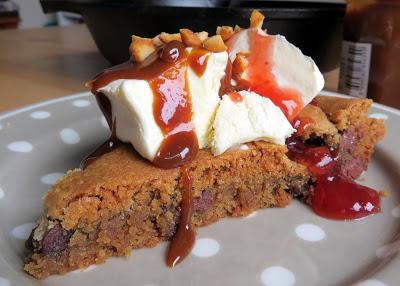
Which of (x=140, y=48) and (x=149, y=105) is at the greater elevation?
(x=140, y=48)

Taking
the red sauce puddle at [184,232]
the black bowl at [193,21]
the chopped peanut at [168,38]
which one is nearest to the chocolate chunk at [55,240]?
the red sauce puddle at [184,232]

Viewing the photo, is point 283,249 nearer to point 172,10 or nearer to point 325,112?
point 325,112

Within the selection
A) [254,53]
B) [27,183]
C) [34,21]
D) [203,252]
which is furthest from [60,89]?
[34,21]

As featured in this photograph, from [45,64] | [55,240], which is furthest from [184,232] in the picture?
[45,64]

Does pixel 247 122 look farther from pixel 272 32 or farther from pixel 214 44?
pixel 272 32

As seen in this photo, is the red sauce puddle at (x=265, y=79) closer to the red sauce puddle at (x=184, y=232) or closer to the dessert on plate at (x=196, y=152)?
the dessert on plate at (x=196, y=152)

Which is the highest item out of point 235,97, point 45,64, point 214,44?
point 214,44

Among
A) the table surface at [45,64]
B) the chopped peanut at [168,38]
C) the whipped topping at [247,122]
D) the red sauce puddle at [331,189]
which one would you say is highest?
the chopped peanut at [168,38]
